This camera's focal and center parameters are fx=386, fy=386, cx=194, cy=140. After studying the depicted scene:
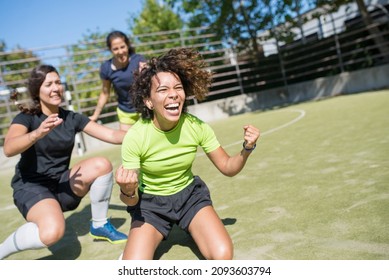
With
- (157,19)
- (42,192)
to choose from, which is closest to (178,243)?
(42,192)

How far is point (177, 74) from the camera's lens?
299 centimetres

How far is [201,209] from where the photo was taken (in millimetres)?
2838

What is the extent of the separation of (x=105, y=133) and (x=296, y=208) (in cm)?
188

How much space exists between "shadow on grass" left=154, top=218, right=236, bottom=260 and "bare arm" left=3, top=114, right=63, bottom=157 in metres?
1.20

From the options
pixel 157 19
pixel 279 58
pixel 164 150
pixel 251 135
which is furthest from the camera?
pixel 157 19

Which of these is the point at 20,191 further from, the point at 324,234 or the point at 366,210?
the point at 366,210

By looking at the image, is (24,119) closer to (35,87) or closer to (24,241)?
(35,87)

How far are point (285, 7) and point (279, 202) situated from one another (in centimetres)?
1393

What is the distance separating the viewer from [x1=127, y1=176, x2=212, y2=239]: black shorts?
2822mm

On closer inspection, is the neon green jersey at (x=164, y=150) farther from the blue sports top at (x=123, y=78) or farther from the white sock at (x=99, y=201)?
the blue sports top at (x=123, y=78)

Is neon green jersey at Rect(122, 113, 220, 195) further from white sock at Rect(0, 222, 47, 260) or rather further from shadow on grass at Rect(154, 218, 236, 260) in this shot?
white sock at Rect(0, 222, 47, 260)

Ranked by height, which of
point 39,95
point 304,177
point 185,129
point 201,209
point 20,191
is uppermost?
point 39,95
